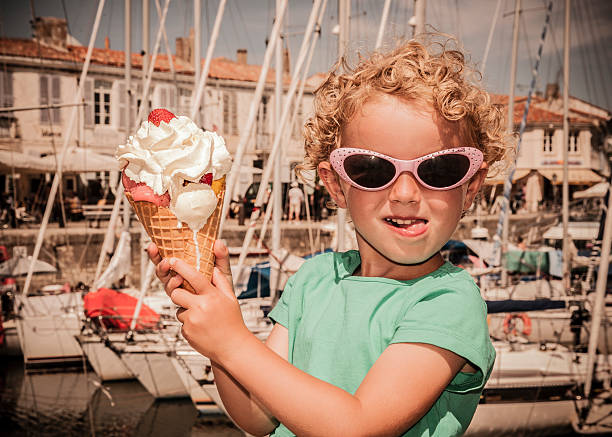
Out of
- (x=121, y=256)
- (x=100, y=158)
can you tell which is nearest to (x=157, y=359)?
(x=121, y=256)

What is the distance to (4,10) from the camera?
34.3ft

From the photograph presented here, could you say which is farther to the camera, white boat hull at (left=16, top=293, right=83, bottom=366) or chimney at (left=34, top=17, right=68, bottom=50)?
chimney at (left=34, top=17, right=68, bottom=50)

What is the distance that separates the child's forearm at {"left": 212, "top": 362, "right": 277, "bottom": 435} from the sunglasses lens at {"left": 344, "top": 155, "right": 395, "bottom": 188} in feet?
1.58

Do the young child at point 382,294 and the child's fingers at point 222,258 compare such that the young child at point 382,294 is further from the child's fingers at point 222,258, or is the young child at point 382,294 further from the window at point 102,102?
the window at point 102,102

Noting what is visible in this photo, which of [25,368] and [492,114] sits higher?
[492,114]

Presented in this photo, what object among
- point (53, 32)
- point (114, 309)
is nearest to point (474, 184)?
point (114, 309)

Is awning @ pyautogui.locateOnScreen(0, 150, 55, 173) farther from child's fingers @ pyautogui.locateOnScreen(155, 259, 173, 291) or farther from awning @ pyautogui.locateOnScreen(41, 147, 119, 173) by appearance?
child's fingers @ pyautogui.locateOnScreen(155, 259, 173, 291)

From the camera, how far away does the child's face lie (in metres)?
1.12

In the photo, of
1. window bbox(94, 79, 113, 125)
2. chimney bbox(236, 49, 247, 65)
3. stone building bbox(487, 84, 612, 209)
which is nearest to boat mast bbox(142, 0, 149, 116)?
window bbox(94, 79, 113, 125)

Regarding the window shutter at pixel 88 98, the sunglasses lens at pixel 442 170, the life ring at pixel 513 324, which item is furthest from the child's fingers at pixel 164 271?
the window shutter at pixel 88 98

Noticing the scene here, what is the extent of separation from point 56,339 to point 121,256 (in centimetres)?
189

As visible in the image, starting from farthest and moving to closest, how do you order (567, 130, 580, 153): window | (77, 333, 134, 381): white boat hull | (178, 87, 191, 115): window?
(567, 130, 580, 153): window, (178, 87, 191, 115): window, (77, 333, 134, 381): white boat hull

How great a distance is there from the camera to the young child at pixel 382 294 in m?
0.95

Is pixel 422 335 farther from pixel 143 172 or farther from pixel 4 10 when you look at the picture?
pixel 4 10
